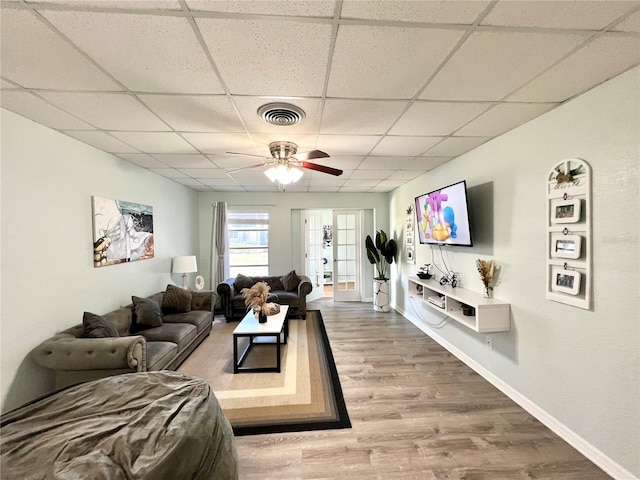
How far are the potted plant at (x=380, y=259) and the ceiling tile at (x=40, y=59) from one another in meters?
4.71

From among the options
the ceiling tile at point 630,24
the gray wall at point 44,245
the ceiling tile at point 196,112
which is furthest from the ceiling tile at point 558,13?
the gray wall at point 44,245

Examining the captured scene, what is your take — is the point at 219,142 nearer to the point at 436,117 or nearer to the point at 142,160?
the point at 142,160

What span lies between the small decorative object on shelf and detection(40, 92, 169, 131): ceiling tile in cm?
330

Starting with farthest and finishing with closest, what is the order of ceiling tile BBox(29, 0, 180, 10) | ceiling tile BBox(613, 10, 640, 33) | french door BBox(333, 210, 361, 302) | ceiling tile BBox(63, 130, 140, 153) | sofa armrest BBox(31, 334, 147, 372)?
french door BBox(333, 210, 361, 302)
ceiling tile BBox(63, 130, 140, 153)
sofa armrest BBox(31, 334, 147, 372)
ceiling tile BBox(613, 10, 640, 33)
ceiling tile BBox(29, 0, 180, 10)

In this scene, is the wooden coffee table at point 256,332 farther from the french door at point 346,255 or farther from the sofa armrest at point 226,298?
the french door at point 346,255

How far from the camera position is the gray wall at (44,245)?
6.37ft

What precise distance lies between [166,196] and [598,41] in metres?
4.91

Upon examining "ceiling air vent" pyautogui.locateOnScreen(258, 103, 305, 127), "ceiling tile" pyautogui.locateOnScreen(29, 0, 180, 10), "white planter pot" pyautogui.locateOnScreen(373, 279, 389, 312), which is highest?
"ceiling tile" pyautogui.locateOnScreen(29, 0, 180, 10)

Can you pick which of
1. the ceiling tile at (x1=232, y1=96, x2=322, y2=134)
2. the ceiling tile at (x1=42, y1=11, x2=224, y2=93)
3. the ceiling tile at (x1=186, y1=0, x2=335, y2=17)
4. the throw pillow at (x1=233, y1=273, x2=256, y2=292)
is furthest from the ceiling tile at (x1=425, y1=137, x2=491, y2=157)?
the throw pillow at (x1=233, y1=273, x2=256, y2=292)

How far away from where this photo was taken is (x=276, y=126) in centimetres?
225

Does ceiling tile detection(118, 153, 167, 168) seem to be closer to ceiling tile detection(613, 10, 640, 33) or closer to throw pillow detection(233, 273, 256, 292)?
throw pillow detection(233, 273, 256, 292)

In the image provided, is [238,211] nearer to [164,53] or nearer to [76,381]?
[76,381]

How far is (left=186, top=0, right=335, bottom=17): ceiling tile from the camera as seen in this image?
3.54 feet

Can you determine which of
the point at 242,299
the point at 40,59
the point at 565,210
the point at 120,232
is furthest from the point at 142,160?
the point at 565,210
